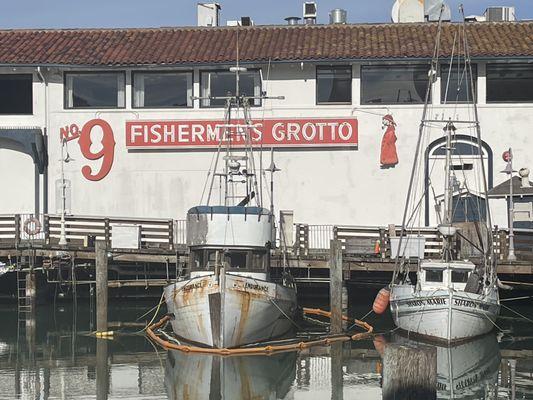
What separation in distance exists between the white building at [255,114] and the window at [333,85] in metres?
0.05

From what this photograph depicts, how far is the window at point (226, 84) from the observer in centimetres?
4116

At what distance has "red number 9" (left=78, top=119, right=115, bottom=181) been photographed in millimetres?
41562

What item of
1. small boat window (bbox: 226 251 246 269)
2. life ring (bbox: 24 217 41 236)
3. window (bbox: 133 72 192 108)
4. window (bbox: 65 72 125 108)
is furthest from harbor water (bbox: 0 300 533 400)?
window (bbox: 65 72 125 108)

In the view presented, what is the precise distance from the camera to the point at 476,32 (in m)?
42.4

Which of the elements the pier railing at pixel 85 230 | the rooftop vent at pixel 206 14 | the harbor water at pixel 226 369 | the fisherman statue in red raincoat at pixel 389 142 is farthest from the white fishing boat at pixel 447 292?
the rooftop vent at pixel 206 14

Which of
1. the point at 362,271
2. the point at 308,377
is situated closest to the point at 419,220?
the point at 362,271

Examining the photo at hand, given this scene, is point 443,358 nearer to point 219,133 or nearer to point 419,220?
point 419,220

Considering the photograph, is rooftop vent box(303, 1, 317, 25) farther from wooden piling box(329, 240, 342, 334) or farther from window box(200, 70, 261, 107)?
wooden piling box(329, 240, 342, 334)

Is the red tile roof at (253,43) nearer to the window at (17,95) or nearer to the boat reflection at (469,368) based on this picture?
the window at (17,95)

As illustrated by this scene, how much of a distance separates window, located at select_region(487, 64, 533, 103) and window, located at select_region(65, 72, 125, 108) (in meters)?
13.7

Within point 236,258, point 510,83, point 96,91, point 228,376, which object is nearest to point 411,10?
point 510,83

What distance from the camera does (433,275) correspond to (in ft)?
104

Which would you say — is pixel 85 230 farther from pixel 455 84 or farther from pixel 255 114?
pixel 455 84

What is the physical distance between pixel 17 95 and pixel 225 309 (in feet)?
57.0
